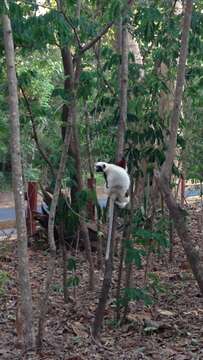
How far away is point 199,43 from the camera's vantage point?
677 centimetres

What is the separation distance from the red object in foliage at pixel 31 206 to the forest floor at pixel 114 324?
1.58 metres

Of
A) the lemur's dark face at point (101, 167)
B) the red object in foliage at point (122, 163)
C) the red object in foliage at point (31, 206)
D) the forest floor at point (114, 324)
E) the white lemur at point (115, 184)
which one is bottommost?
the forest floor at point (114, 324)

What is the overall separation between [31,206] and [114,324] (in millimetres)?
5069

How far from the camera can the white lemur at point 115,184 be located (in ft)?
20.0

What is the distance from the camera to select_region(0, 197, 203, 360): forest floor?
568cm

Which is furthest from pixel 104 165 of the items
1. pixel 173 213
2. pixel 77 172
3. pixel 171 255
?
pixel 171 255

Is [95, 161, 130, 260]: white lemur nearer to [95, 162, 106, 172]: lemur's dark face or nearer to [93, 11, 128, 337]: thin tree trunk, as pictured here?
[95, 162, 106, 172]: lemur's dark face

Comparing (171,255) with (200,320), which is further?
(171,255)

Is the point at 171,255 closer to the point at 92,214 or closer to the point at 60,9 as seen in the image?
the point at 92,214

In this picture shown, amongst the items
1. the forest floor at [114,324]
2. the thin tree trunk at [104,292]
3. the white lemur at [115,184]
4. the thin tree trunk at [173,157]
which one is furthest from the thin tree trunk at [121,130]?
the thin tree trunk at [173,157]

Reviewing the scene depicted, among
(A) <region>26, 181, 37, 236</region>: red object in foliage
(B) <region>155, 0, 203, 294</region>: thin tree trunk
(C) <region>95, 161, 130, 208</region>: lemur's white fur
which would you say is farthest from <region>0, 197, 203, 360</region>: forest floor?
(A) <region>26, 181, 37, 236</region>: red object in foliage

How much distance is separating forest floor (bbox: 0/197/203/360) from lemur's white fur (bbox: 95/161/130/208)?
138 cm

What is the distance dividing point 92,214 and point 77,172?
71.8 inches

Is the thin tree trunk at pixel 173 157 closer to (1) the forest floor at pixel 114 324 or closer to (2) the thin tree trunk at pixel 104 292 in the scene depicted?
(2) the thin tree trunk at pixel 104 292
